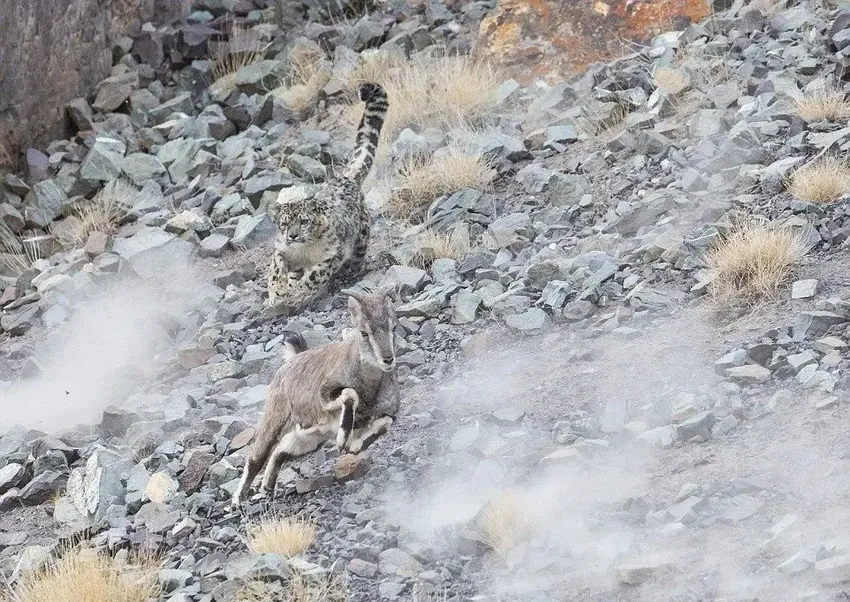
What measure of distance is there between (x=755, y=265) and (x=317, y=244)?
415cm

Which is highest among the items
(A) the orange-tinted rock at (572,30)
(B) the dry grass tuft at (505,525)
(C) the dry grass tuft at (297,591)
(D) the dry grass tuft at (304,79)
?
(A) the orange-tinted rock at (572,30)

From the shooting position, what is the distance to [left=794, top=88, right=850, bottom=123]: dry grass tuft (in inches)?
433

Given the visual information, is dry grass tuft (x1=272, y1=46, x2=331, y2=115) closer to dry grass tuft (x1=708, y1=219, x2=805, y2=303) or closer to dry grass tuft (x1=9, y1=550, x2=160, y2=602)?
dry grass tuft (x1=708, y1=219, x2=805, y2=303)

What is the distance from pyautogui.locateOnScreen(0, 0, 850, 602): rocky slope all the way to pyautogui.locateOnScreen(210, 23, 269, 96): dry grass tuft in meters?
0.38

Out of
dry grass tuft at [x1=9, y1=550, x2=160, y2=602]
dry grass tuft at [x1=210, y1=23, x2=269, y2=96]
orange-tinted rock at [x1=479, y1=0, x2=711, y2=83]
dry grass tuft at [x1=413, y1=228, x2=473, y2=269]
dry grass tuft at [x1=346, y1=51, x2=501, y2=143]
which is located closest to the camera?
dry grass tuft at [x1=9, y1=550, x2=160, y2=602]

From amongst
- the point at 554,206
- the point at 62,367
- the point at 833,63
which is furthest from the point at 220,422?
the point at 833,63

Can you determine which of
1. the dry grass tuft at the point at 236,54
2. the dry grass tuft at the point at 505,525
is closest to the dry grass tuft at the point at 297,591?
the dry grass tuft at the point at 505,525

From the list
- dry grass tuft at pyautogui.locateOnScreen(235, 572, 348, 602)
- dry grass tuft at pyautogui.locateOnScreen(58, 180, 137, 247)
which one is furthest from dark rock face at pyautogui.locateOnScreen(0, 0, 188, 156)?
dry grass tuft at pyautogui.locateOnScreen(235, 572, 348, 602)

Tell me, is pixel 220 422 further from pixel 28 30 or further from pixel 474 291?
pixel 28 30

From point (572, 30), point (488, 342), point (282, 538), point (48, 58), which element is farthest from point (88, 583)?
point (48, 58)

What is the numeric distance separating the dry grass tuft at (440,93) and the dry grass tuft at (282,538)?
6.67m

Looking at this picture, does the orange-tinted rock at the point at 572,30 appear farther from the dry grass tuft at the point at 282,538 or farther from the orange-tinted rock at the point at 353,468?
the dry grass tuft at the point at 282,538

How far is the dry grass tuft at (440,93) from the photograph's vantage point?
13.6 metres

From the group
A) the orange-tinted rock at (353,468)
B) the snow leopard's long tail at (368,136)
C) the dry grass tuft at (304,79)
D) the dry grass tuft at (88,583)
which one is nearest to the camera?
the dry grass tuft at (88,583)
